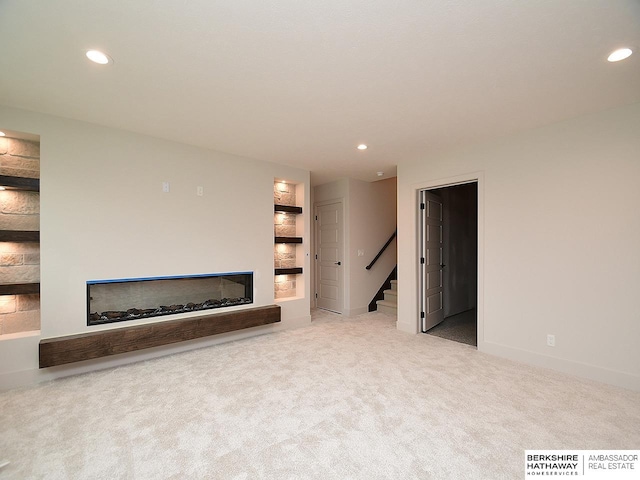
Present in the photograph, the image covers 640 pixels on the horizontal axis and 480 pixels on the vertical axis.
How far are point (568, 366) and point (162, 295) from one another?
453cm

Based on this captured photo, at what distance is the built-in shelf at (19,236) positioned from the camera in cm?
283

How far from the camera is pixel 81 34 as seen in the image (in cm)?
184

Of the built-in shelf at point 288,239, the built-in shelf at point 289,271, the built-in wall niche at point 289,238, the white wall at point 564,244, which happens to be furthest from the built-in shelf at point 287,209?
the white wall at point 564,244

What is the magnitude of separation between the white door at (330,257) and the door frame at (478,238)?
155 cm

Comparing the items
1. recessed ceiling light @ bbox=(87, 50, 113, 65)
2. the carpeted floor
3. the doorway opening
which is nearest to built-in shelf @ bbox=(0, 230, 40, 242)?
recessed ceiling light @ bbox=(87, 50, 113, 65)

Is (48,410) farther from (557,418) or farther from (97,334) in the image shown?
(557,418)

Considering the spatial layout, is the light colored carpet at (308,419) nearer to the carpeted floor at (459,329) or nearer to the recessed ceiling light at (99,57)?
the carpeted floor at (459,329)

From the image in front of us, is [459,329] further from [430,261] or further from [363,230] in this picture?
[363,230]

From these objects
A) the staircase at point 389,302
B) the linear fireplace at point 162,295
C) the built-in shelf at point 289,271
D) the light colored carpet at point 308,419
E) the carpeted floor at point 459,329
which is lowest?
the carpeted floor at point 459,329

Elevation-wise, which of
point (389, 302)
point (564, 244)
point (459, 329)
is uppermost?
point (564, 244)

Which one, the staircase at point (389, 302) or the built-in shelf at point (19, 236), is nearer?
the built-in shelf at point (19, 236)

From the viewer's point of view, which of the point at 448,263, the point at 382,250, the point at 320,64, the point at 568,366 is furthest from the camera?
Result: the point at 382,250

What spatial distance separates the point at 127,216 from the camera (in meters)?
3.42

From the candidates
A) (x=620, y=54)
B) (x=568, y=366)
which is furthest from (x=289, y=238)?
(x=620, y=54)
